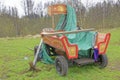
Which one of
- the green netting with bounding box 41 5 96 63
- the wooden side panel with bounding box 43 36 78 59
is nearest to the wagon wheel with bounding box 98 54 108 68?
the green netting with bounding box 41 5 96 63

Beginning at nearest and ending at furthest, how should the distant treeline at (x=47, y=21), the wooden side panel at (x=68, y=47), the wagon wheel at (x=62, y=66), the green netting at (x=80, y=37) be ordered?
the wooden side panel at (x=68, y=47)
the wagon wheel at (x=62, y=66)
the green netting at (x=80, y=37)
the distant treeline at (x=47, y=21)

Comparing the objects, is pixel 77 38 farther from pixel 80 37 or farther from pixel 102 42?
pixel 102 42

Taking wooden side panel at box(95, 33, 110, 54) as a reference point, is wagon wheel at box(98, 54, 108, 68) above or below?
below

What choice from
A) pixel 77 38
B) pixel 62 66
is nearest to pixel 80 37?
Result: pixel 77 38

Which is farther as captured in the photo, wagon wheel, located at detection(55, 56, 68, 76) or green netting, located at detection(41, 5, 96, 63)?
green netting, located at detection(41, 5, 96, 63)

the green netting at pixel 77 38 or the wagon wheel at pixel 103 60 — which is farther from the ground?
the green netting at pixel 77 38

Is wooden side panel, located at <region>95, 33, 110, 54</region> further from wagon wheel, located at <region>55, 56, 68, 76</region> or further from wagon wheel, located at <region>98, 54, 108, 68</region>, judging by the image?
wagon wheel, located at <region>55, 56, 68, 76</region>

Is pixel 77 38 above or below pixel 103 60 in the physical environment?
above

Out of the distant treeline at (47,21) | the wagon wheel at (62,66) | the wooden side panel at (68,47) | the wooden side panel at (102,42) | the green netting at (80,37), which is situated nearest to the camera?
the wooden side panel at (68,47)

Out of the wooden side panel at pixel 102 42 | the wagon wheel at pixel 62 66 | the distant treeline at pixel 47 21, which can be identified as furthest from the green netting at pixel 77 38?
the distant treeline at pixel 47 21

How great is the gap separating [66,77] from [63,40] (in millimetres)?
994

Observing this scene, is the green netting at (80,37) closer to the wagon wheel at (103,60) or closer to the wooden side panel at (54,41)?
the wagon wheel at (103,60)

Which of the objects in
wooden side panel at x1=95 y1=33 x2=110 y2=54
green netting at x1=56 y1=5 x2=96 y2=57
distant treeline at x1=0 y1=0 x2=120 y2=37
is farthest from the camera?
distant treeline at x1=0 y1=0 x2=120 y2=37

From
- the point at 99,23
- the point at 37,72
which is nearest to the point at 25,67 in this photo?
the point at 37,72
